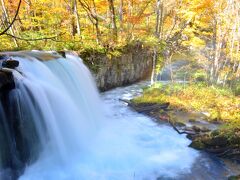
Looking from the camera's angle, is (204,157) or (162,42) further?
(162,42)

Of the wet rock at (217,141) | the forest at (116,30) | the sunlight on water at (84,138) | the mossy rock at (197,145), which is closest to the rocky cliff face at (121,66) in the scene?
the forest at (116,30)

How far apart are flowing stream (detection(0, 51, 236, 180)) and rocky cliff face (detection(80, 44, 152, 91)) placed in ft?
8.82

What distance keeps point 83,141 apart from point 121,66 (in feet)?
22.0

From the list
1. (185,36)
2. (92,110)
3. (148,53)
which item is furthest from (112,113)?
(185,36)

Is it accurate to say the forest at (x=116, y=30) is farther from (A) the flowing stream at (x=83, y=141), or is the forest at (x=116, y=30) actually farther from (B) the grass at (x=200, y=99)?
(A) the flowing stream at (x=83, y=141)

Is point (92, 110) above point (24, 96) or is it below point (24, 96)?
below

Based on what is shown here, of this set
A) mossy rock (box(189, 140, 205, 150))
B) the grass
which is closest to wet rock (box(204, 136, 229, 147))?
mossy rock (box(189, 140, 205, 150))

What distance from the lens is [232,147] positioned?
265 inches

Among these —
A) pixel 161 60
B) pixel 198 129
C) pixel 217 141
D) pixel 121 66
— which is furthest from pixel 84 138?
pixel 161 60

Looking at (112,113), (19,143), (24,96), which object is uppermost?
(24,96)

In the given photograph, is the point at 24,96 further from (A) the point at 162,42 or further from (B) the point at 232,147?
(A) the point at 162,42

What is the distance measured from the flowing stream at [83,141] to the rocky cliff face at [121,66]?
2.69 meters

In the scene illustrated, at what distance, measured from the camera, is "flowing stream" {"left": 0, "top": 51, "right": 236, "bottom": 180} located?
6.03 meters

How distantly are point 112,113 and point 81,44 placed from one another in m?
3.68
